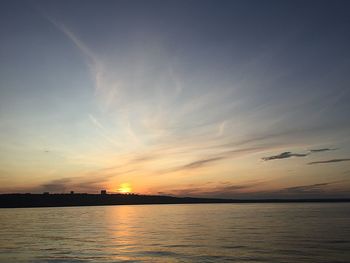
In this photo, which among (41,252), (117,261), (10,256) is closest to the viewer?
(117,261)

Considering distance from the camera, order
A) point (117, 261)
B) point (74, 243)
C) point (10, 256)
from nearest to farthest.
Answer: point (117, 261)
point (10, 256)
point (74, 243)

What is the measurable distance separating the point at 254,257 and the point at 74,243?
26.0m

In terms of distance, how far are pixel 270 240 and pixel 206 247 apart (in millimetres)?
12000

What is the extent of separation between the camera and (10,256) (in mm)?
42969

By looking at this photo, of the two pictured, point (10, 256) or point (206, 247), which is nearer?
point (10, 256)

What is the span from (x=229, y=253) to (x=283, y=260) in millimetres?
6906

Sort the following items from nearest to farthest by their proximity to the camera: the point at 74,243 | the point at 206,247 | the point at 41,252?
the point at 41,252 < the point at 206,247 < the point at 74,243

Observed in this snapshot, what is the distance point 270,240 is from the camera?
56625 millimetres

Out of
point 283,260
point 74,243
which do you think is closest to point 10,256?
point 74,243

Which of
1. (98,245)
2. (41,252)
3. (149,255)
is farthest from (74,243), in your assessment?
(149,255)

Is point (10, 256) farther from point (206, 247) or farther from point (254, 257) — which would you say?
point (254, 257)

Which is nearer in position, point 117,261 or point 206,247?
point 117,261

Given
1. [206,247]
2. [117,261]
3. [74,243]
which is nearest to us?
[117,261]

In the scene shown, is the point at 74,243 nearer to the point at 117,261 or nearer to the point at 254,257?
the point at 117,261
